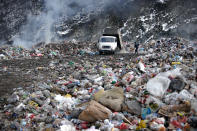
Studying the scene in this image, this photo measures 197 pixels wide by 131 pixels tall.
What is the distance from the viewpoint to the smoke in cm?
2466

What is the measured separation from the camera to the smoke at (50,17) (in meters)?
24.7

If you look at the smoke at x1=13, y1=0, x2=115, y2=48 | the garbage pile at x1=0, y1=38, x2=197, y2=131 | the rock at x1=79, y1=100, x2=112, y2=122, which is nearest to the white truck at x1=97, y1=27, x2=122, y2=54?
the garbage pile at x1=0, y1=38, x2=197, y2=131

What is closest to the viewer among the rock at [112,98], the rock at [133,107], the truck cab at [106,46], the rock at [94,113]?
the rock at [94,113]

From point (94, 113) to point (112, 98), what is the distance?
681mm

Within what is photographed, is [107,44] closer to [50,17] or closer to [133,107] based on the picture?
[133,107]

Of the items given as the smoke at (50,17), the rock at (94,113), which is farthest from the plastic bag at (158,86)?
the smoke at (50,17)

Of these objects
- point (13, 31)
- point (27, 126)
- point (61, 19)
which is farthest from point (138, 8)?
point (27, 126)

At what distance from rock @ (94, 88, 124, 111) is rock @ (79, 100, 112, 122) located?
0.25m

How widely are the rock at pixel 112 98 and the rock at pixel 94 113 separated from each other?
0.25 meters

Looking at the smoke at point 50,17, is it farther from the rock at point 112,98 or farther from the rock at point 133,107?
the rock at point 133,107

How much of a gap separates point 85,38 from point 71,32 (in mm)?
2161

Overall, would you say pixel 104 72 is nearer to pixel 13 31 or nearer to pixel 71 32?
pixel 71 32

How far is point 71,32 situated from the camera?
24.9 meters

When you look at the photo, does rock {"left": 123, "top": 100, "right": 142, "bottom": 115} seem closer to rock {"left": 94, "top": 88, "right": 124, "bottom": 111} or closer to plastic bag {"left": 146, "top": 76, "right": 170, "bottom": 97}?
rock {"left": 94, "top": 88, "right": 124, "bottom": 111}
